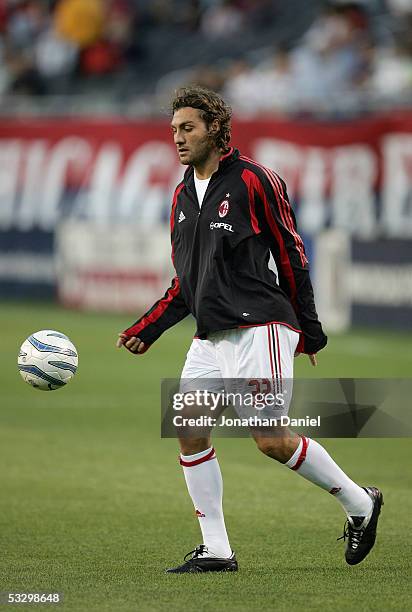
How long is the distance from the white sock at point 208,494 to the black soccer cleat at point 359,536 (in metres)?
0.59

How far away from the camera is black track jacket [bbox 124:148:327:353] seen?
6688 mm

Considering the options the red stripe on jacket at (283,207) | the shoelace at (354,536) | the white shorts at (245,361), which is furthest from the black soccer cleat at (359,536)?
the red stripe on jacket at (283,207)

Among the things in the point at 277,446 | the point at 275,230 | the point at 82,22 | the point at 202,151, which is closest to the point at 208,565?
the point at 277,446

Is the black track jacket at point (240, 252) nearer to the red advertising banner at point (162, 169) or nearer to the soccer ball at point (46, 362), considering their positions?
the soccer ball at point (46, 362)

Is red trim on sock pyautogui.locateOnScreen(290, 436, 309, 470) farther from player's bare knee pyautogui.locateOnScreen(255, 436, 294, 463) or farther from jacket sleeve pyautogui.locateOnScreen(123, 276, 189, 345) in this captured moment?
jacket sleeve pyautogui.locateOnScreen(123, 276, 189, 345)

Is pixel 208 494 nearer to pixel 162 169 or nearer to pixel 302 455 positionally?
pixel 302 455

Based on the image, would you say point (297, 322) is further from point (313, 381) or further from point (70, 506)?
point (313, 381)

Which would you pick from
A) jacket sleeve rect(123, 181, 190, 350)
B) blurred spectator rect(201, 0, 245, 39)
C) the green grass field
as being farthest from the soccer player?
blurred spectator rect(201, 0, 245, 39)

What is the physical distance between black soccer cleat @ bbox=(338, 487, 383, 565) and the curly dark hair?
1.92 meters

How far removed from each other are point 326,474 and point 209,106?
1883 millimetres

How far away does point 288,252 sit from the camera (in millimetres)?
6773

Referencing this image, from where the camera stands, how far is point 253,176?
6734 mm

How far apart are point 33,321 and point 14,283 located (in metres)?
2.64

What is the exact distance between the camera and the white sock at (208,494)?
683 cm
